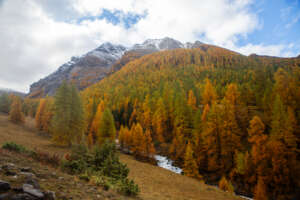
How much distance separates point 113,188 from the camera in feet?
28.7

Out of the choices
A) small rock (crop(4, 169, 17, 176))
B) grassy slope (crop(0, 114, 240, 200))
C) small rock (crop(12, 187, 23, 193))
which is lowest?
grassy slope (crop(0, 114, 240, 200))

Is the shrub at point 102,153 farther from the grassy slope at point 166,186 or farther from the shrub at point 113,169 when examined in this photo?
the grassy slope at point 166,186

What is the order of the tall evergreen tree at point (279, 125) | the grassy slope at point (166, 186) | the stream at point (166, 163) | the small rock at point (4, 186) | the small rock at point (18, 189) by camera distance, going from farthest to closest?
the stream at point (166, 163)
the tall evergreen tree at point (279, 125)
the grassy slope at point (166, 186)
the small rock at point (18, 189)
the small rock at point (4, 186)

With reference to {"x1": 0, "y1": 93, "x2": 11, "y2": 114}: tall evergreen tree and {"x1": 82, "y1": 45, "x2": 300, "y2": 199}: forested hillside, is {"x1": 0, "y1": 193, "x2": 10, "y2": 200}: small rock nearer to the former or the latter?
{"x1": 82, "y1": 45, "x2": 300, "y2": 199}: forested hillside

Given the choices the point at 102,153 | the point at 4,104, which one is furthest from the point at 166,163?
the point at 4,104

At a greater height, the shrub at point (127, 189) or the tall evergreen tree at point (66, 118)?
the tall evergreen tree at point (66, 118)

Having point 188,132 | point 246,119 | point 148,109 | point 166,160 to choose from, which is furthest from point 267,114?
point 148,109

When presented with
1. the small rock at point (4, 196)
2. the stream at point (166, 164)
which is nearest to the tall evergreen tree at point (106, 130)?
the stream at point (166, 164)

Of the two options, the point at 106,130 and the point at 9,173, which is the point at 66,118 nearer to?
the point at 106,130

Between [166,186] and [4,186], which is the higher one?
[4,186]

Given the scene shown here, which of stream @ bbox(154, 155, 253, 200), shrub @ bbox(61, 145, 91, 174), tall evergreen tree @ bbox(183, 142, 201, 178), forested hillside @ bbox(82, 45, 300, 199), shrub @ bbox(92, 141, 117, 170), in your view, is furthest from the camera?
stream @ bbox(154, 155, 253, 200)

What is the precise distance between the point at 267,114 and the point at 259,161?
640 inches

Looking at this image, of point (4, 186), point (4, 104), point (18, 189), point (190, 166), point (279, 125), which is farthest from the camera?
point (4, 104)

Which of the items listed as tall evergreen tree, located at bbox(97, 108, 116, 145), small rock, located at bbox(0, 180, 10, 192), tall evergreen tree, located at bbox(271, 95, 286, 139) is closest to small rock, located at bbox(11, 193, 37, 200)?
small rock, located at bbox(0, 180, 10, 192)
